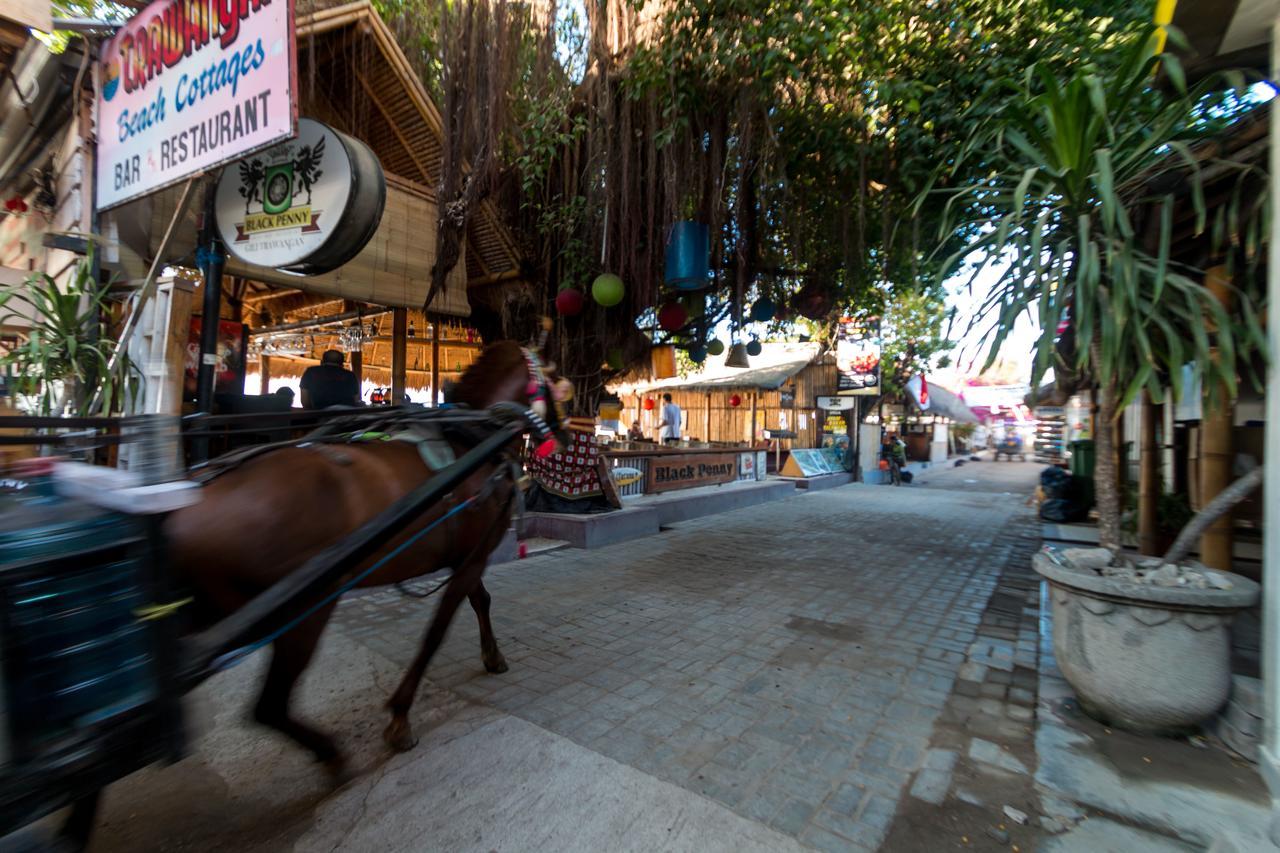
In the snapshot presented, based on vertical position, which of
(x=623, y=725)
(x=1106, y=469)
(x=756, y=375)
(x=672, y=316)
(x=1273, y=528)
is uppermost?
(x=756, y=375)

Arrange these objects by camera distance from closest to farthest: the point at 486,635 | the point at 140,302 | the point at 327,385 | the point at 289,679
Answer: the point at 289,679 → the point at 486,635 → the point at 140,302 → the point at 327,385

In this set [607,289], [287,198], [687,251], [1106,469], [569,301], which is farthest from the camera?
[569,301]

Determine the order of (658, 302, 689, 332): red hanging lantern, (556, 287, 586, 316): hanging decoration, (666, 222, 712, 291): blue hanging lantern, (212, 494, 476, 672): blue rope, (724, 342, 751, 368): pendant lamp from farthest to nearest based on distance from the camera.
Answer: (724, 342, 751, 368): pendant lamp < (658, 302, 689, 332): red hanging lantern < (556, 287, 586, 316): hanging decoration < (666, 222, 712, 291): blue hanging lantern < (212, 494, 476, 672): blue rope

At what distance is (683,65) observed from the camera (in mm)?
5684

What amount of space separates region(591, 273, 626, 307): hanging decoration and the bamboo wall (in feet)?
38.8

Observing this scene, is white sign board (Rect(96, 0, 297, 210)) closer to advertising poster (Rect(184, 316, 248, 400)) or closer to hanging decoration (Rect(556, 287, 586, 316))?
advertising poster (Rect(184, 316, 248, 400))

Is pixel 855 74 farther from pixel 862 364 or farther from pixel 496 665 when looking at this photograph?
pixel 862 364

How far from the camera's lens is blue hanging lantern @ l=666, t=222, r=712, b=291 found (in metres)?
5.89

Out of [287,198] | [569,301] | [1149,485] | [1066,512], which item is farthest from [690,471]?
[287,198]

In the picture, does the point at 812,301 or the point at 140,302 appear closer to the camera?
the point at 140,302

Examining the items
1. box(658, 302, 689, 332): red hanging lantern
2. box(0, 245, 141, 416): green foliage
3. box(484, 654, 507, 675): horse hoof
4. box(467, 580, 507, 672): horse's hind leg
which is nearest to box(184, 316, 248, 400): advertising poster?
box(0, 245, 141, 416): green foliage

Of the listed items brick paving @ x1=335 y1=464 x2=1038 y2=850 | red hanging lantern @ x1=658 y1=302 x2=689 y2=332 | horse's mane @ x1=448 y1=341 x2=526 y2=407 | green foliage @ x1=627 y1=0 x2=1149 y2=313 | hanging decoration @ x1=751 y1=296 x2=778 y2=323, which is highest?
green foliage @ x1=627 y1=0 x2=1149 y2=313

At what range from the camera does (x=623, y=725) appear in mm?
2910

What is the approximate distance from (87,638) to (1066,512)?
36.1ft
